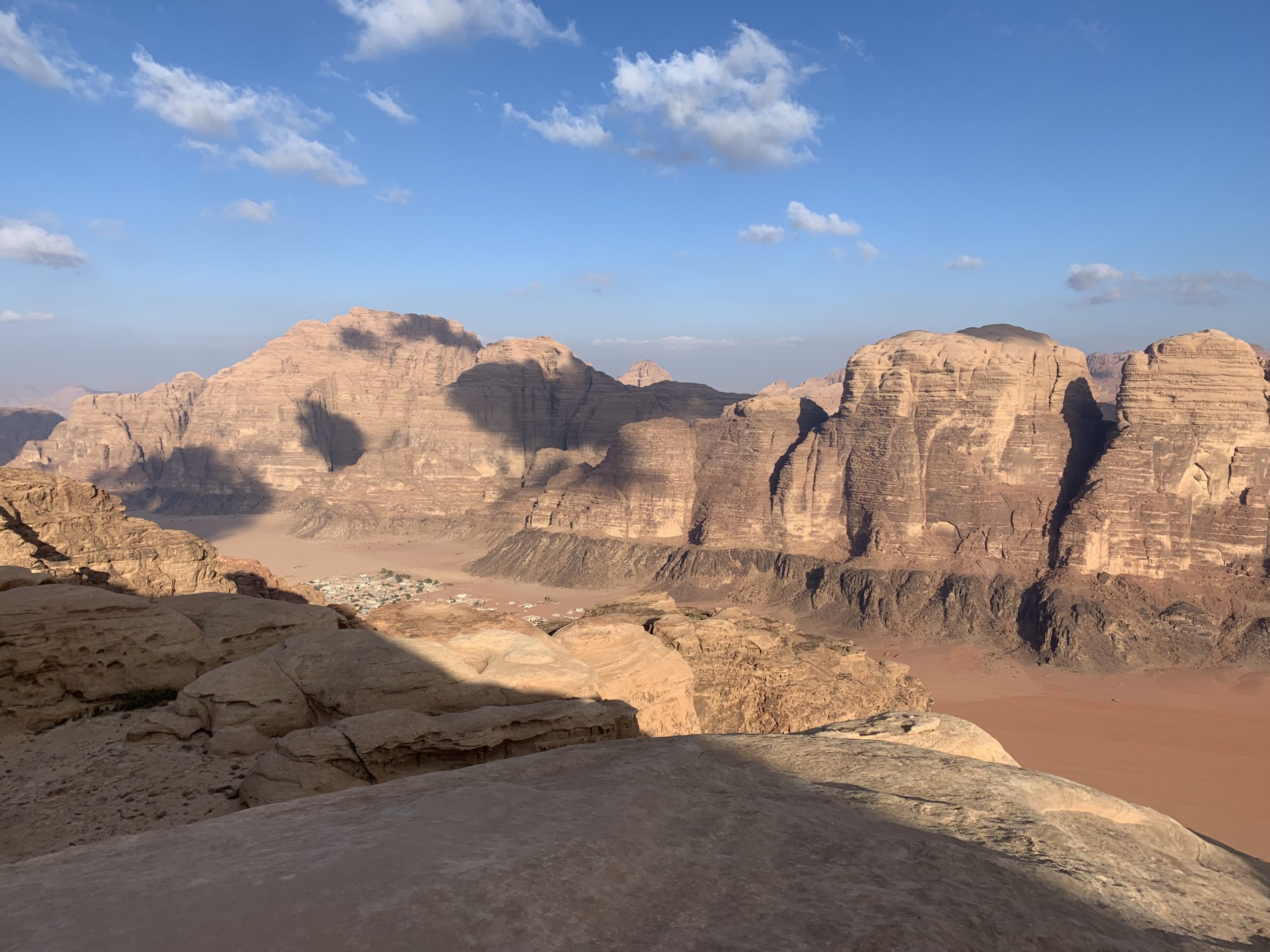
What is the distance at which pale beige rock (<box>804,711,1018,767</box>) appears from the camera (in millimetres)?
9516

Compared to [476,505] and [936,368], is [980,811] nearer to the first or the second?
[936,368]

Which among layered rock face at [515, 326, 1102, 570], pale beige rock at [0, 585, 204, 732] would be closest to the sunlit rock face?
layered rock face at [515, 326, 1102, 570]

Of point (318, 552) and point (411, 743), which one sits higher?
point (411, 743)

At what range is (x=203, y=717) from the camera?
12.9 m

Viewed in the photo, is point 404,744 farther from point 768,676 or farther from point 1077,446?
point 1077,446

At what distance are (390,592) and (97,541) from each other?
43583 mm

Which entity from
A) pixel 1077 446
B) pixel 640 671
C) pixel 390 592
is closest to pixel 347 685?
pixel 640 671

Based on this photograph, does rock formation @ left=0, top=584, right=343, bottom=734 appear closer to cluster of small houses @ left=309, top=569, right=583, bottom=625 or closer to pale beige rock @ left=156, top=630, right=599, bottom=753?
pale beige rock @ left=156, top=630, right=599, bottom=753

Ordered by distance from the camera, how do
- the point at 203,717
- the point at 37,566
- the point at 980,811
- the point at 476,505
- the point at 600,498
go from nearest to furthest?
the point at 980,811 < the point at 203,717 < the point at 37,566 < the point at 600,498 < the point at 476,505

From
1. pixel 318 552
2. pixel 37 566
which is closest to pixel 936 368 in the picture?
pixel 37 566

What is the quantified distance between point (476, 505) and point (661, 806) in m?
86.5

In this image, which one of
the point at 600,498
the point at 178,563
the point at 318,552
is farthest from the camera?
the point at 318,552

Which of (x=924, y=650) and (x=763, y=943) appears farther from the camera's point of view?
(x=924, y=650)

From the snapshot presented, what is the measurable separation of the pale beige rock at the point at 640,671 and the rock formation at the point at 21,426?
510ft
